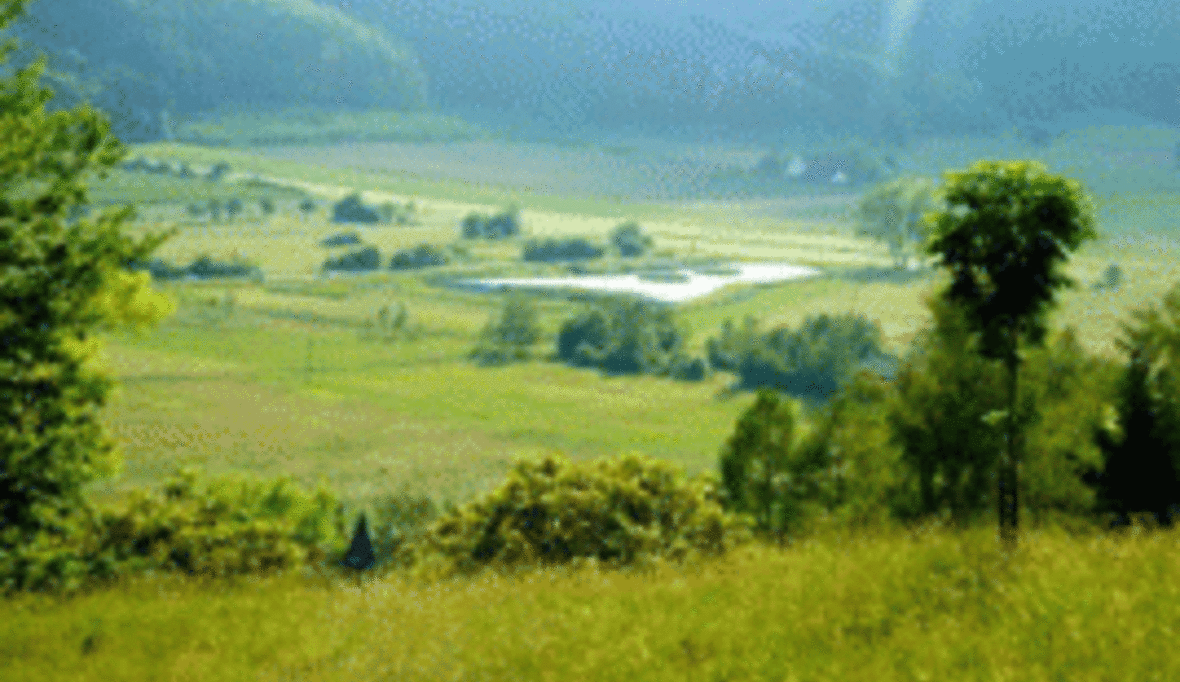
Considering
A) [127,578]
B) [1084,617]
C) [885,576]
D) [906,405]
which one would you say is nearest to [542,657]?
[885,576]

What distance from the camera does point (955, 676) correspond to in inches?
443

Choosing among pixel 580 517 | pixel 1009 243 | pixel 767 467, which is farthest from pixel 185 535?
pixel 1009 243

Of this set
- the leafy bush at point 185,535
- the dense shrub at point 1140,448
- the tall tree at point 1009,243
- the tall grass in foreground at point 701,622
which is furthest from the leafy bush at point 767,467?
the tall grass in foreground at point 701,622

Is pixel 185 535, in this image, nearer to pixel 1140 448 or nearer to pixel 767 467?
pixel 767 467

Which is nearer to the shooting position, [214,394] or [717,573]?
[717,573]

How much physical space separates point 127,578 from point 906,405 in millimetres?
36878

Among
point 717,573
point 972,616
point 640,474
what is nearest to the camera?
point 972,616

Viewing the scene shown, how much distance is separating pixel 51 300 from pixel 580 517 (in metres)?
19.1

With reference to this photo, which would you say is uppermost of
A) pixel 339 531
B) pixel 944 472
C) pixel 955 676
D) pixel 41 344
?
pixel 41 344

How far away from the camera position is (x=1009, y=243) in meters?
23.4

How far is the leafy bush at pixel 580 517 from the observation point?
39781 mm

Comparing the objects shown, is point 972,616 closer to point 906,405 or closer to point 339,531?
point 906,405

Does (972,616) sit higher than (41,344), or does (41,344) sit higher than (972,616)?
(41,344)

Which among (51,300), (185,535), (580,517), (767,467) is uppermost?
(51,300)
